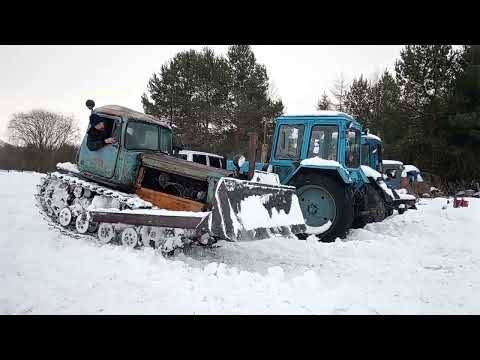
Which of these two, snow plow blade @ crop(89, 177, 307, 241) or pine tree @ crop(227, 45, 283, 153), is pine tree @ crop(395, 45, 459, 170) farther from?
snow plow blade @ crop(89, 177, 307, 241)

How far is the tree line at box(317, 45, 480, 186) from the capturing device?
2341 cm

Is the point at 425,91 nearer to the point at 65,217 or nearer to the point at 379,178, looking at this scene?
the point at 379,178

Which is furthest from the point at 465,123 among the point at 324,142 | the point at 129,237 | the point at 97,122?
the point at 129,237

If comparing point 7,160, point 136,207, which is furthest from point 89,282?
point 7,160

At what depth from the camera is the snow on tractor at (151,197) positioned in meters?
5.30

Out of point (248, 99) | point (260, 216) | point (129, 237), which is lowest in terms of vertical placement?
point (129, 237)

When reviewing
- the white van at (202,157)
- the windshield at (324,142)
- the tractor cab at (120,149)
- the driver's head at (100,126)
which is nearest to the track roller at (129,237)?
the tractor cab at (120,149)

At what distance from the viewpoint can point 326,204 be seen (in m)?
8.08

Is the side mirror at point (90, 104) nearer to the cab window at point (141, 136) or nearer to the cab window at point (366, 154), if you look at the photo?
the cab window at point (141, 136)

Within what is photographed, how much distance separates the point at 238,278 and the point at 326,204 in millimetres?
3981

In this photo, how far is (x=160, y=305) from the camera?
365 cm

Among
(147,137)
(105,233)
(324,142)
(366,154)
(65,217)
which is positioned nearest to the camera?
(105,233)

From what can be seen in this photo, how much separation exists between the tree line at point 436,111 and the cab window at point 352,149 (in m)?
16.6

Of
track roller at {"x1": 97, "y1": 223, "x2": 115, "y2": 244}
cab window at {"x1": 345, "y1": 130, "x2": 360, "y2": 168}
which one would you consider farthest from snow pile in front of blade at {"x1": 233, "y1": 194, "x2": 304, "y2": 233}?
cab window at {"x1": 345, "y1": 130, "x2": 360, "y2": 168}
